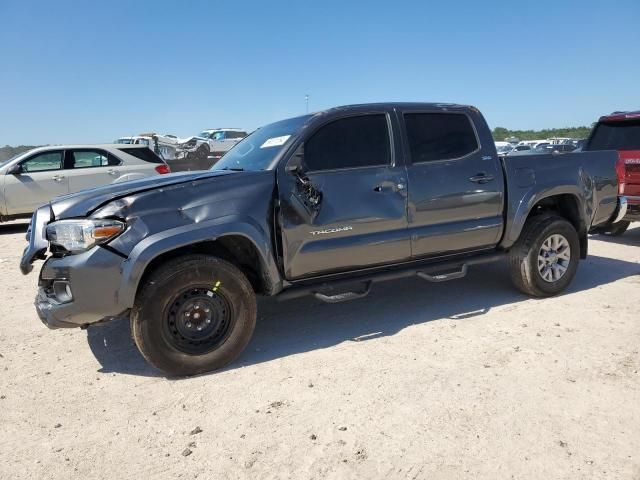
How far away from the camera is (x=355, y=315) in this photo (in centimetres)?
447

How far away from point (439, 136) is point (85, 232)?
3015mm

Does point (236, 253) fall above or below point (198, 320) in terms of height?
above

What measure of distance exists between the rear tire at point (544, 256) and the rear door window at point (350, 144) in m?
1.75

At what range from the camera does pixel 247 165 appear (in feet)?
13.1

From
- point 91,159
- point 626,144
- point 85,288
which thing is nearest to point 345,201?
point 85,288

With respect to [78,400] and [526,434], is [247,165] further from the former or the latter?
[526,434]

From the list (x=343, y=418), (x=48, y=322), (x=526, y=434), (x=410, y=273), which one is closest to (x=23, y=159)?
(x=48, y=322)

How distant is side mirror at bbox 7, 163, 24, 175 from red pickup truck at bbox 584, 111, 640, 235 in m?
10.5

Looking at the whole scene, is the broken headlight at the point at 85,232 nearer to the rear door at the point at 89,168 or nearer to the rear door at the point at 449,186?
the rear door at the point at 449,186

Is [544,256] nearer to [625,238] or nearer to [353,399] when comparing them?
[353,399]

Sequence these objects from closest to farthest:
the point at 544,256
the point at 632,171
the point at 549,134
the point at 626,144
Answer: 1. the point at 544,256
2. the point at 632,171
3. the point at 626,144
4. the point at 549,134

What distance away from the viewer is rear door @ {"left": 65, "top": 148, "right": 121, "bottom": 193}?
32.8 ft

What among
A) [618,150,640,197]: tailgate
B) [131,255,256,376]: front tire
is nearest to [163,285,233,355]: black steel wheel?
[131,255,256,376]: front tire

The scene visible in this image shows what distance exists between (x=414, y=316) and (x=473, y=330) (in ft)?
1.85
